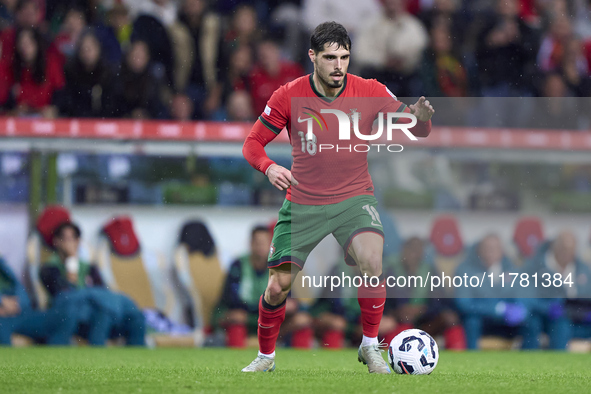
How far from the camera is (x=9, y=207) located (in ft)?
25.7

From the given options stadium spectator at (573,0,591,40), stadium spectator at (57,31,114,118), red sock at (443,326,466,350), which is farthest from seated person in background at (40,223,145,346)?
stadium spectator at (573,0,591,40)

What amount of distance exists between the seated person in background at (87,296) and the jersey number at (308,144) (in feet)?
11.2

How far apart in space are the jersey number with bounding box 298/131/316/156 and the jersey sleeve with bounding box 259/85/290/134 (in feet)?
0.46

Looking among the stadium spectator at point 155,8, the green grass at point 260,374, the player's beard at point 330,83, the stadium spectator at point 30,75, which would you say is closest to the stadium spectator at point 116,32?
the stadium spectator at point 155,8

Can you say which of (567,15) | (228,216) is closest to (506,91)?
(567,15)

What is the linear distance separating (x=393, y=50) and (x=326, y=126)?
15.4 feet

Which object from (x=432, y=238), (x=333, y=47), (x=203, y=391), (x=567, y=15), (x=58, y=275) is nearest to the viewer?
(x=203, y=391)

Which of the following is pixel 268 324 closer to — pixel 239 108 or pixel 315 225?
pixel 315 225

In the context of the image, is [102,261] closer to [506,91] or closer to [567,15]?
[506,91]

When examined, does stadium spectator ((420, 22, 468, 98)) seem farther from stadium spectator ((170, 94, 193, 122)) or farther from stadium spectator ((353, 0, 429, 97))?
stadium spectator ((170, 94, 193, 122))

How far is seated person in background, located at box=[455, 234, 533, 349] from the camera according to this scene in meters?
8.05

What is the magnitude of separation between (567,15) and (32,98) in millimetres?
6594

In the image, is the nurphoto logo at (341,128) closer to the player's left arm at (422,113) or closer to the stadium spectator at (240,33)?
the player's left arm at (422,113)

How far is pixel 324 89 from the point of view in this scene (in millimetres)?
4949
